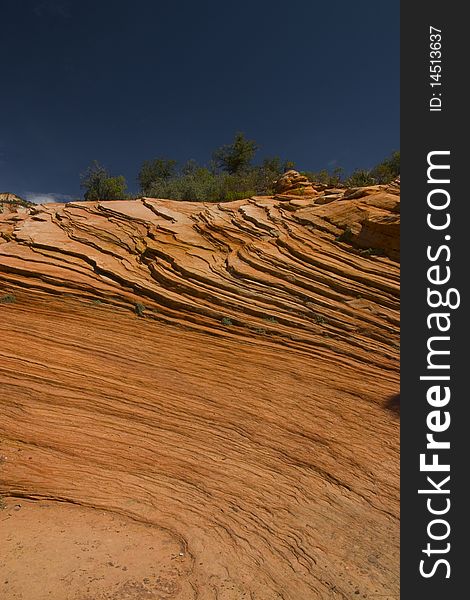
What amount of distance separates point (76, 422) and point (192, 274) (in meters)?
6.80

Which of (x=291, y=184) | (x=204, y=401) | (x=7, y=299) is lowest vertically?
(x=204, y=401)

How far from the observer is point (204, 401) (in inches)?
398

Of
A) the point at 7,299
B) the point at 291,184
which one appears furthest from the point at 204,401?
the point at 291,184

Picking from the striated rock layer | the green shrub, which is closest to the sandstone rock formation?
the striated rock layer

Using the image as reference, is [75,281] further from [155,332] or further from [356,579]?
[356,579]

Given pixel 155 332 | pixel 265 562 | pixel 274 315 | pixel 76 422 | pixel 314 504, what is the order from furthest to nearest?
1. pixel 274 315
2. pixel 155 332
3. pixel 76 422
4. pixel 314 504
5. pixel 265 562

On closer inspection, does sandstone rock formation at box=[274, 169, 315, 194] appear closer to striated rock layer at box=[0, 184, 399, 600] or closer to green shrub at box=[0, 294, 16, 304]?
striated rock layer at box=[0, 184, 399, 600]

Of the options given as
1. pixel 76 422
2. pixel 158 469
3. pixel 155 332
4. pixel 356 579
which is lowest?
pixel 356 579

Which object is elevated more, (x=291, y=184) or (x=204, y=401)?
(x=291, y=184)

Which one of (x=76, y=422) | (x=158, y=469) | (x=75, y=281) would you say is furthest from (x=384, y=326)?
(x=75, y=281)

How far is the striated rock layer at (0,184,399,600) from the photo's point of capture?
639cm

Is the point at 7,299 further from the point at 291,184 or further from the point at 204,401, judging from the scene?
the point at 291,184

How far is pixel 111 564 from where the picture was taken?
5.98 metres

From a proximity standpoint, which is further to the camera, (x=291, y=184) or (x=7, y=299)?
(x=291, y=184)
